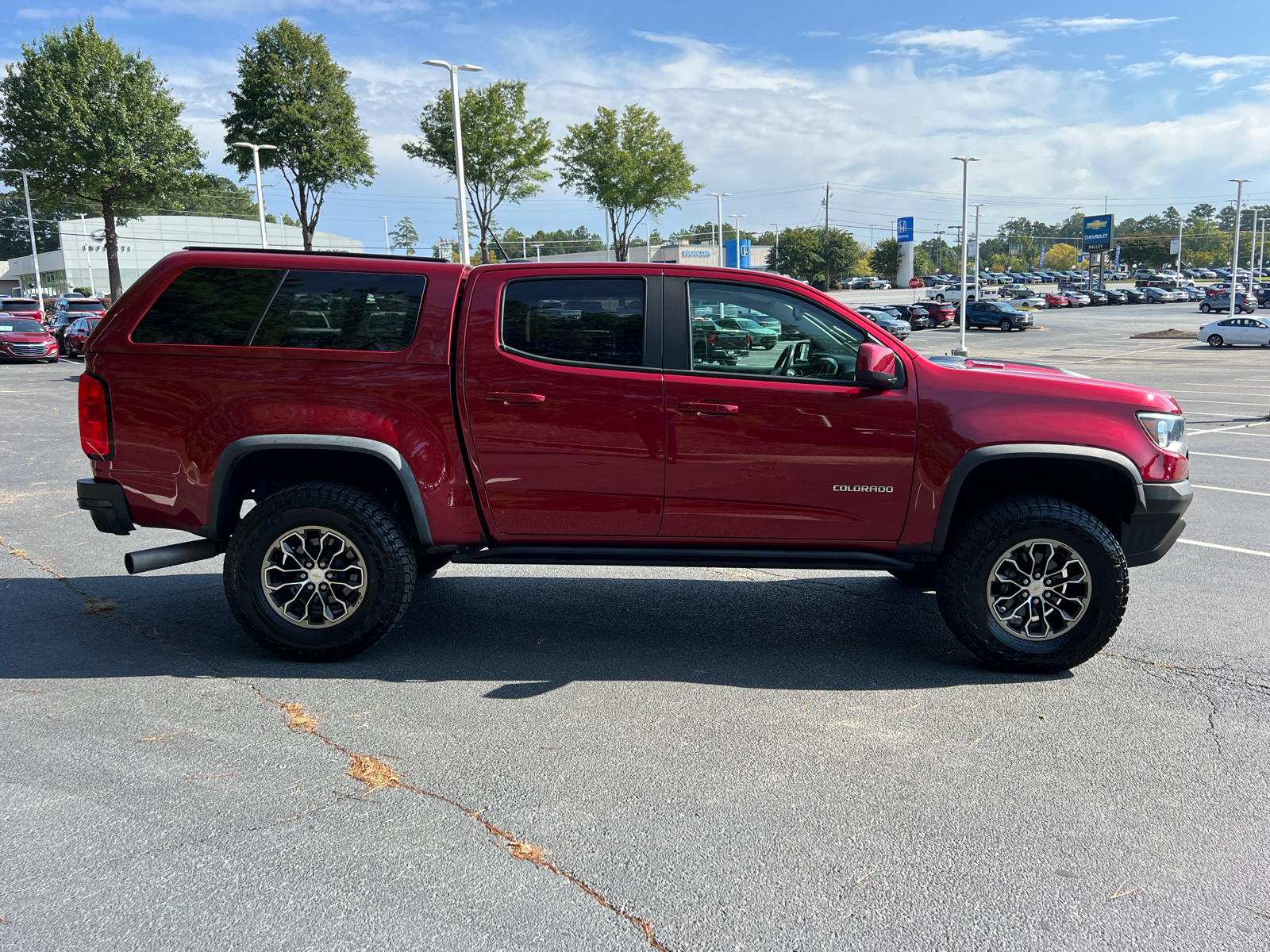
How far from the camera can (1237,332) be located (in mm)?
43062

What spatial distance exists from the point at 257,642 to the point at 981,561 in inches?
139

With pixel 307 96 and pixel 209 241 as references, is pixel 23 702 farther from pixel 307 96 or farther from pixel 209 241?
pixel 209 241

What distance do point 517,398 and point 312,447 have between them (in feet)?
3.28

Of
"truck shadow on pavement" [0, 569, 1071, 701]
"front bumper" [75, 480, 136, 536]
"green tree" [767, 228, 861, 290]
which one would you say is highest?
"green tree" [767, 228, 861, 290]

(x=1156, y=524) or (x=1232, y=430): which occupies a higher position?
(x=1156, y=524)

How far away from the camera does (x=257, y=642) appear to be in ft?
15.8

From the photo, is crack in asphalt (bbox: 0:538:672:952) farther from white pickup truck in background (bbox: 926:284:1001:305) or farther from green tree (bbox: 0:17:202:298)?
white pickup truck in background (bbox: 926:284:1001:305)

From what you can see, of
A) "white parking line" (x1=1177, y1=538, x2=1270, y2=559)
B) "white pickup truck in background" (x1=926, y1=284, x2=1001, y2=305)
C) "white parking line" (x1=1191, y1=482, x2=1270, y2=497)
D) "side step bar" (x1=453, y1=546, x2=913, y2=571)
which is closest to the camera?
"side step bar" (x1=453, y1=546, x2=913, y2=571)

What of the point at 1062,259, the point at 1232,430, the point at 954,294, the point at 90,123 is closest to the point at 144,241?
the point at 90,123

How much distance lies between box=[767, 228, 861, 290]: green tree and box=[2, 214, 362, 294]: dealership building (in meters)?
42.0

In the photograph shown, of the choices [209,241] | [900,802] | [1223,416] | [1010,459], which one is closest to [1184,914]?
[900,802]

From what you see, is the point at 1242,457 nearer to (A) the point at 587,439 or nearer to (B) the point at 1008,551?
(B) the point at 1008,551

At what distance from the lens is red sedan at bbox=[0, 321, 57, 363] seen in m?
29.8

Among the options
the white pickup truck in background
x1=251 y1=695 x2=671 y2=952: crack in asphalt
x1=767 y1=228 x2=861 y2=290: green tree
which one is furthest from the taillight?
x1=767 y1=228 x2=861 y2=290: green tree
